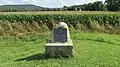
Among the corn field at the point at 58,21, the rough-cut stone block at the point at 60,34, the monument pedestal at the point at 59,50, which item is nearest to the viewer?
the monument pedestal at the point at 59,50

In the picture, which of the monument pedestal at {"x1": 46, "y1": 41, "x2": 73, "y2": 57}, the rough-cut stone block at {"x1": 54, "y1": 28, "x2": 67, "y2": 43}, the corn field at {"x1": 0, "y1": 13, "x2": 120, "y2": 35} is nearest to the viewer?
the monument pedestal at {"x1": 46, "y1": 41, "x2": 73, "y2": 57}

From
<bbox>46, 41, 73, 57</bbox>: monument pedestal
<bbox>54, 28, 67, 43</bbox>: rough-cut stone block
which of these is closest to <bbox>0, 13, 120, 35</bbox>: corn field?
<bbox>54, 28, 67, 43</bbox>: rough-cut stone block

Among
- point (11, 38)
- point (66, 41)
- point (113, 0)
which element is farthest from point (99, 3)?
point (66, 41)

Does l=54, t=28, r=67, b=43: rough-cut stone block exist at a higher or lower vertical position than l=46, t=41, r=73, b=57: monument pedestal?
higher

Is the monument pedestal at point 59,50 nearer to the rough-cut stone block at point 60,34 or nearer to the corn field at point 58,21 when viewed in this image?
the rough-cut stone block at point 60,34

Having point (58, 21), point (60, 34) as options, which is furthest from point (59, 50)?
point (58, 21)

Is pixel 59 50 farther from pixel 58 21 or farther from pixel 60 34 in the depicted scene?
pixel 58 21

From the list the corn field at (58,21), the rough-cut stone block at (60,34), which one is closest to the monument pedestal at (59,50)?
the rough-cut stone block at (60,34)

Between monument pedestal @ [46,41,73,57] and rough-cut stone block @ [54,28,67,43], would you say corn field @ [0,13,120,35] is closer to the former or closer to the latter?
rough-cut stone block @ [54,28,67,43]

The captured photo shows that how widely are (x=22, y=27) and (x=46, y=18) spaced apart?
3335 mm

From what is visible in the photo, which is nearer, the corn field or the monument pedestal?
the monument pedestal

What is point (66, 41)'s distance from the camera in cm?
Result: 1121

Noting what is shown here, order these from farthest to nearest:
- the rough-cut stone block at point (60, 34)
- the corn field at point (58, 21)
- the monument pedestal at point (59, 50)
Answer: the corn field at point (58, 21), the rough-cut stone block at point (60, 34), the monument pedestal at point (59, 50)

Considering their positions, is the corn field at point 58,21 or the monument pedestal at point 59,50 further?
the corn field at point 58,21
